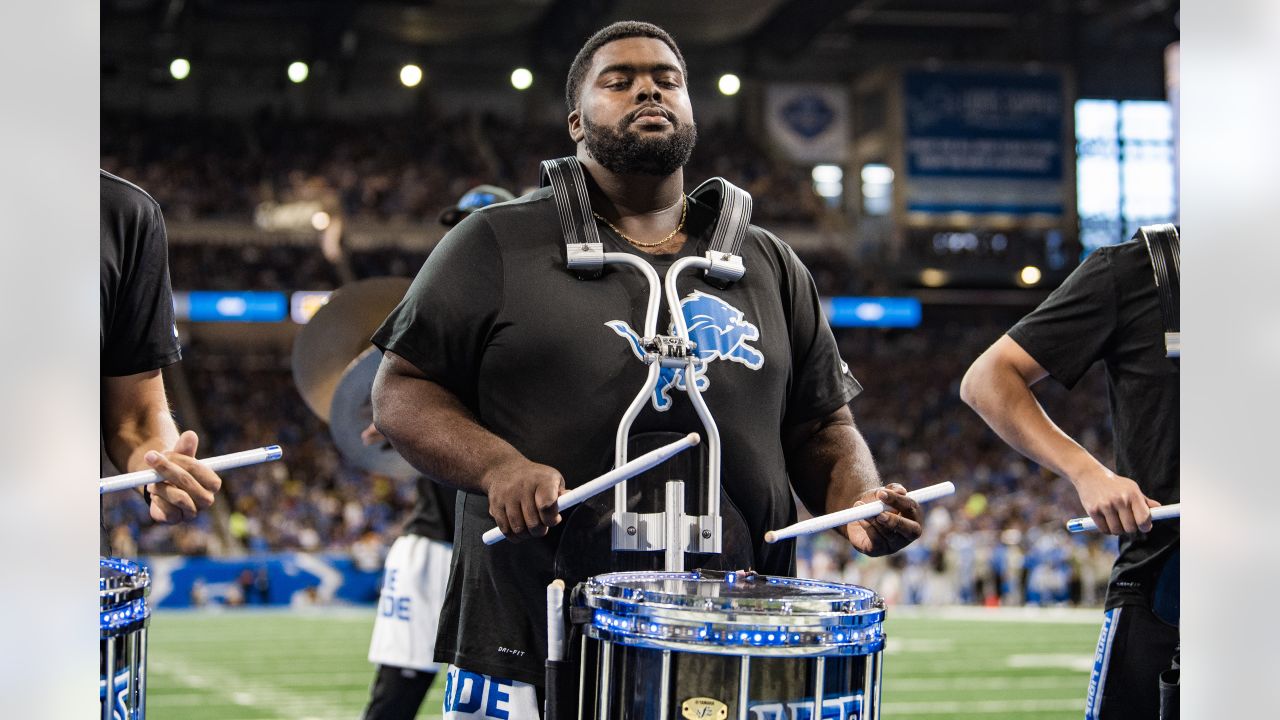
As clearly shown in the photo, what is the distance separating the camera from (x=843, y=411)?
3.14m

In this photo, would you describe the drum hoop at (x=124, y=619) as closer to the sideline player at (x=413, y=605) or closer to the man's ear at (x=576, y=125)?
the man's ear at (x=576, y=125)

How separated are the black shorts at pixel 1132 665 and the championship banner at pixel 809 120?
83.1ft

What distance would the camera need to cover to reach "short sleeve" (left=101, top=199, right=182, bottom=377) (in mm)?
2855

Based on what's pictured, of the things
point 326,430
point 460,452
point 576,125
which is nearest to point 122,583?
point 460,452

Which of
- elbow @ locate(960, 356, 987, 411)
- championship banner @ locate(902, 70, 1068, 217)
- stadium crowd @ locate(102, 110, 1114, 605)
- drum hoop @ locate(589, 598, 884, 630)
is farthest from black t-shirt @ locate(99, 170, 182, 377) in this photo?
championship banner @ locate(902, 70, 1068, 217)

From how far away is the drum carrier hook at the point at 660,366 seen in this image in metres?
2.60

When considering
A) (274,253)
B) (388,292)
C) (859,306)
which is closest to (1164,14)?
(859,306)

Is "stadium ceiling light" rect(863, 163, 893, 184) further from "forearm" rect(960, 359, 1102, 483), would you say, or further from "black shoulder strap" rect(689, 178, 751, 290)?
"black shoulder strap" rect(689, 178, 751, 290)

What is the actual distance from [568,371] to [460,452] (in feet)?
0.85

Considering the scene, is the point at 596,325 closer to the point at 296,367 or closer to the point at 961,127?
the point at 296,367

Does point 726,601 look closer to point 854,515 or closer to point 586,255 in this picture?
point 854,515
